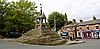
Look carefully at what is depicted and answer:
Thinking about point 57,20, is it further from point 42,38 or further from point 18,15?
point 42,38

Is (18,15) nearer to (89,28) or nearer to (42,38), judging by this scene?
(89,28)

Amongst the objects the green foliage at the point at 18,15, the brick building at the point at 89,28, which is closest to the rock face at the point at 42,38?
the green foliage at the point at 18,15

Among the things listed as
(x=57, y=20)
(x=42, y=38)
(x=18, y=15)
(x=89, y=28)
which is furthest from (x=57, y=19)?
(x=42, y=38)

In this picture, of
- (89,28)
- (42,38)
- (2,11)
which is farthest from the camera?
(89,28)

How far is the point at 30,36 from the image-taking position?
36656mm

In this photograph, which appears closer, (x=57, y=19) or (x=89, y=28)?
(x=89, y=28)

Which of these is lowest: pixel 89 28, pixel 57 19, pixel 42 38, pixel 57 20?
pixel 42 38

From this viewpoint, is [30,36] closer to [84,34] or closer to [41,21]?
[41,21]

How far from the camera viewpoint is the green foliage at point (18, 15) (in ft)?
209

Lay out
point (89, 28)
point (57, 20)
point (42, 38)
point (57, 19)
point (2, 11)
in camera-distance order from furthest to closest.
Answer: point (57, 19), point (57, 20), point (89, 28), point (2, 11), point (42, 38)

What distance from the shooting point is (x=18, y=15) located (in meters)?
66.1

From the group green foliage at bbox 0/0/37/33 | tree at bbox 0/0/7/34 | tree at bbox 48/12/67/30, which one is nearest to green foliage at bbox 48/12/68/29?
tree at bbox 48/12/67/30

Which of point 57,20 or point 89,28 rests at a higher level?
point 57,20

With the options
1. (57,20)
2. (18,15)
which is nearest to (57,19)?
(57,20)
